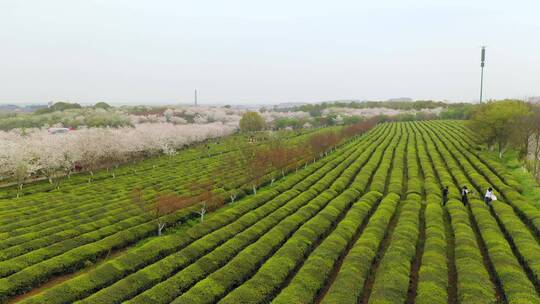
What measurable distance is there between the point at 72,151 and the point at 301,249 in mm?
50273

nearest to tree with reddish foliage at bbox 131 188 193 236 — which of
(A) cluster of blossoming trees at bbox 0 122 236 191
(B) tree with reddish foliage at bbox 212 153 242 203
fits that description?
(B) tree with reddish foliage at bbox 212 153 242 203

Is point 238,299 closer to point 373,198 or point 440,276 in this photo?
point 440,276

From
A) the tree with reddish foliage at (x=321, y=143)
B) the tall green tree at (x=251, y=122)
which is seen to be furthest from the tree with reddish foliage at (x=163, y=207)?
the tall green tree at (x=251, y=122)

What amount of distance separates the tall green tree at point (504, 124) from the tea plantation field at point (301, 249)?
38.4ft

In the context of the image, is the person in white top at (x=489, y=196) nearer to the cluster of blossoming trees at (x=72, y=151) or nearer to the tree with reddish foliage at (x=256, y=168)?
the tree with reddish foliage at (x=256, y=168)

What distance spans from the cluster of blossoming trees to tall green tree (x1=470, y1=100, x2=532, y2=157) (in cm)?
5644

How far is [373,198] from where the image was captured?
31.2 meters

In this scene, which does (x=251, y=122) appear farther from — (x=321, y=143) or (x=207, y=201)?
(x=207, y=201)

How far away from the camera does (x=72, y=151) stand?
2313 inches

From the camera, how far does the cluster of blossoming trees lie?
51069mm

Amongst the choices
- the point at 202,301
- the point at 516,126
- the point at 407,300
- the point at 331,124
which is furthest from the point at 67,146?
the point at 331,124

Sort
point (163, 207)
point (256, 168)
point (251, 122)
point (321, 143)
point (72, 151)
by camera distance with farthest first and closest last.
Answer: point (251, 122) → point (321, 143) → point (72, 151) → point (256, 168) → point (163, 207)

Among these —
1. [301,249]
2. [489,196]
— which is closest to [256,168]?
[301,249]

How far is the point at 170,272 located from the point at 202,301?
13.2 feet
